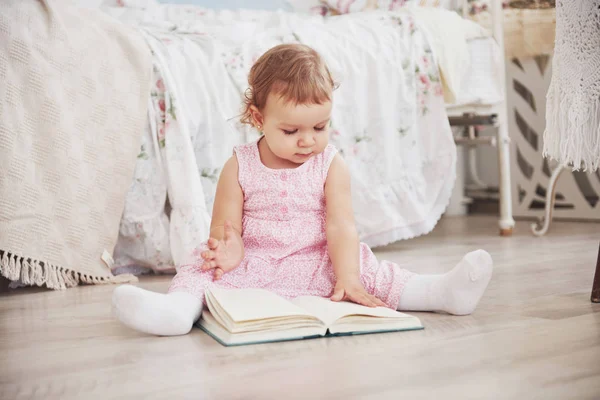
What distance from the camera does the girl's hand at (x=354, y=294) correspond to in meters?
1.14

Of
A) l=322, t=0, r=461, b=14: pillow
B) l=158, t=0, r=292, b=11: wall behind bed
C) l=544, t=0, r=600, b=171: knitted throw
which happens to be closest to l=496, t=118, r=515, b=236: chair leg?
l=322, t=0, r=461, b=14: pillow

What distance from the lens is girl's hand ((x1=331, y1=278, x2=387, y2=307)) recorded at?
45.0 inches

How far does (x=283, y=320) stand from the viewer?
1.02 metres

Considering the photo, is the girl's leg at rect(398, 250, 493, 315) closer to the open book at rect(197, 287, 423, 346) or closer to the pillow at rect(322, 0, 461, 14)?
the open book at rect(197, 287, 423, 346)

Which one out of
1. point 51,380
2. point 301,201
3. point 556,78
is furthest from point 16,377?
point 556,78

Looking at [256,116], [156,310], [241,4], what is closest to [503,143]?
[241,4]

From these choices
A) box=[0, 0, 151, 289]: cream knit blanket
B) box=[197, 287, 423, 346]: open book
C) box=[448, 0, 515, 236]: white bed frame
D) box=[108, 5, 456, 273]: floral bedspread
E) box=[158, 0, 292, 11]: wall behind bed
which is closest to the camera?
box=[197, 287, 423, 346]: open book

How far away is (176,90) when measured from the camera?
1.81 m

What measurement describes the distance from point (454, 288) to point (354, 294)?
15cm

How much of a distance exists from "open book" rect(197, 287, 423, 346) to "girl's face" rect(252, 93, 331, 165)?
26 cm

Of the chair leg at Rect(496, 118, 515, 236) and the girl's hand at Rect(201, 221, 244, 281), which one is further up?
the girl's hand at Rect(201, 221, 244, 281)

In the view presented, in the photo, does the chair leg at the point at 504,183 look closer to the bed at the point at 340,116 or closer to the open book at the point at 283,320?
the bed at the point at 340,116

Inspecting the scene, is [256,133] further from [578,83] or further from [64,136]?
[578,83]

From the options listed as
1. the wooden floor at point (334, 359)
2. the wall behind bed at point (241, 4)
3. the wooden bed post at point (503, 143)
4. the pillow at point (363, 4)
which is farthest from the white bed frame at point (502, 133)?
the wooden floor at point (334, 359)
